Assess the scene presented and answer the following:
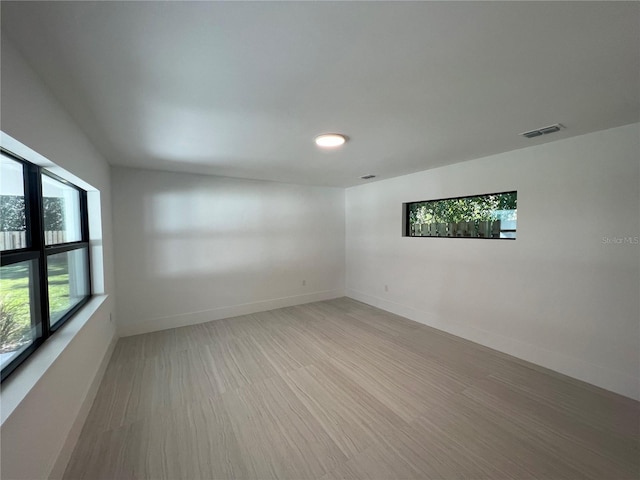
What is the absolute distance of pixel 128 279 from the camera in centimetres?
363

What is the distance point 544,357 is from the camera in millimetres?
2736

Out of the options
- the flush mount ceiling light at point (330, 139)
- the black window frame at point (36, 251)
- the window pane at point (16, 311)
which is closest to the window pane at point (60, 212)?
the black window frame at point (36, 251)

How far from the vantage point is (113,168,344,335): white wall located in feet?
12.0

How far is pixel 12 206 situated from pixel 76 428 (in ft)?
5.26

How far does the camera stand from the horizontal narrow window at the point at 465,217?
10.2ft

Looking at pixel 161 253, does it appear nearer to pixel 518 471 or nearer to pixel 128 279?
pixel 128 279

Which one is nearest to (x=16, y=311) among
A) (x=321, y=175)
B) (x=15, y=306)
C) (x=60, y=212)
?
(x=15, y=306)

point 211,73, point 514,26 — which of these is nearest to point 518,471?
point 514,26

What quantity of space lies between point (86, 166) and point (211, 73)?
181cm

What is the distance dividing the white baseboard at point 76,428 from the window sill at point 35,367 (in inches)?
23.8

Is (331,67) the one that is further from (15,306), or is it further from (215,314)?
(215,314)

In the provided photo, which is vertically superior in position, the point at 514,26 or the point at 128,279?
the point at 514,26

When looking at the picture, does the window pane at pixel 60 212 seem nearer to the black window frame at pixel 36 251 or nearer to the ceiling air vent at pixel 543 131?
the black window frame at pixel 36 251

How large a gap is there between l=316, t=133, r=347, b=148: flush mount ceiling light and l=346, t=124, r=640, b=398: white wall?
2.07m
